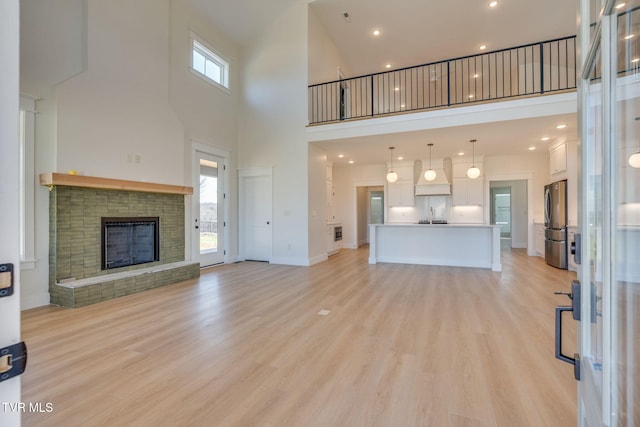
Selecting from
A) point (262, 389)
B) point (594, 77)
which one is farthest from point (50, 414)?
point (594, 77)

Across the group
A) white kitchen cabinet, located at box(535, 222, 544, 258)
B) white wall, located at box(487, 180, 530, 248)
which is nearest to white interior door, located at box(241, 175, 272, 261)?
white kitchen cabinet, located at box(535, 222, 544, 258)

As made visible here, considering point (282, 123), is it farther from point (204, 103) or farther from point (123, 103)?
point (123, 103)

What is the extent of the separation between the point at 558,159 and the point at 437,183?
8.95 ft

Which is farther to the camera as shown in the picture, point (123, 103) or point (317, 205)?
point (317, 205)

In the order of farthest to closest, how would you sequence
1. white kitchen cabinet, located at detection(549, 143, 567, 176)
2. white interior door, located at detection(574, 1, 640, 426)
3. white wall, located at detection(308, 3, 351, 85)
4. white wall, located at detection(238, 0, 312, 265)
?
white wall, located at detection(308, 3, 351, 85) < white wall, located at detection(238, 0, 312, 265) < white kitchen cabinet, located at detection(549, 143, 567, 176) < white interior door, located at detection(574, 1, 640, 426)

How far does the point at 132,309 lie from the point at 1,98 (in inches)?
147

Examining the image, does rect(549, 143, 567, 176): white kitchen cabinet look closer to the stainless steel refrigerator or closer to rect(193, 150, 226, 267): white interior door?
the stainless steel refrigerator

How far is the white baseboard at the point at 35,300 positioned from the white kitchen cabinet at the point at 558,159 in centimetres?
921

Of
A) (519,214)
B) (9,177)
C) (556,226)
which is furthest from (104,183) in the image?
(519,214)

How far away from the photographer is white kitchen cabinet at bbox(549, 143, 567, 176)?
20.5ft

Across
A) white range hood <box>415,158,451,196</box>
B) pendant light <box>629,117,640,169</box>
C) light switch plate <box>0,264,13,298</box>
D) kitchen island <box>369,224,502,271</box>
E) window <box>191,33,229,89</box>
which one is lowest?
kitchen island <box>369,224,502,271</box>

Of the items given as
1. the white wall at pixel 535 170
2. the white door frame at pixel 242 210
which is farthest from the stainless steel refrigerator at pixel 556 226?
the white door frame at pixel 242 210

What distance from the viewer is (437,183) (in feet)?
27.7

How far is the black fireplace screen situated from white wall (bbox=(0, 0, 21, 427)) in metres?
4.50
